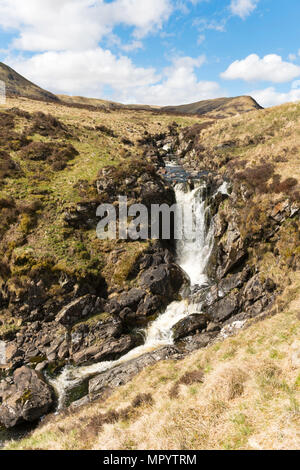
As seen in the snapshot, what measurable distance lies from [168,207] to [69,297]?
1843cm

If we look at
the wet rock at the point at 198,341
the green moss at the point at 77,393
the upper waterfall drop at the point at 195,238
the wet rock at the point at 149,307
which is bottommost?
the green moss at the point at 77,393

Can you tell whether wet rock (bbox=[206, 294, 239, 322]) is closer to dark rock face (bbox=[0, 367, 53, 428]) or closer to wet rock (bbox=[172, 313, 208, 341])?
wet rock (bbox=[172, 313, 208, 341])

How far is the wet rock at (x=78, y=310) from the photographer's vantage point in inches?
963

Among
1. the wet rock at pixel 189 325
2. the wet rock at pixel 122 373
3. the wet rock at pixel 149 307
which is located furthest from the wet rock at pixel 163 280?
the wet rock at pixel 122 373

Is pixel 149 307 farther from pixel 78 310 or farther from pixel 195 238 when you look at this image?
pixel 195 238

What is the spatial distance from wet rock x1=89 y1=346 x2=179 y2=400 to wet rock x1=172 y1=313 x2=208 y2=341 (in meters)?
2.47

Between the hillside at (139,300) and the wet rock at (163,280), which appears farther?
the wet rock at (163,280)

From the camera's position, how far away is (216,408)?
957 centimetres

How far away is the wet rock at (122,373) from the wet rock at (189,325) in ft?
8.11

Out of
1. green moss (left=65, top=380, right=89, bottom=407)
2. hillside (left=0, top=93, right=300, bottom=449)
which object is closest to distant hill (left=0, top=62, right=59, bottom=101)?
hillside (left=0, top=93, right=300, bottom=449)

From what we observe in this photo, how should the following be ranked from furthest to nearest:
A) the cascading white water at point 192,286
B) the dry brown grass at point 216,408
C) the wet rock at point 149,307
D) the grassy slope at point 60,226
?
the grassy slope at point 60,226 < the wet rock at point 149,307 < the cascading white water at point 192,286 < the dry brown grass at point 216,408

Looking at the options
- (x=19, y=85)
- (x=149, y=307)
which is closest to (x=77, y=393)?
(x=149, y=307)

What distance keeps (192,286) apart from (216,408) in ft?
63.9

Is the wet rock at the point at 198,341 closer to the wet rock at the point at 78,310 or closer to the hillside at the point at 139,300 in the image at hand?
the hillside at the point at 139,300
